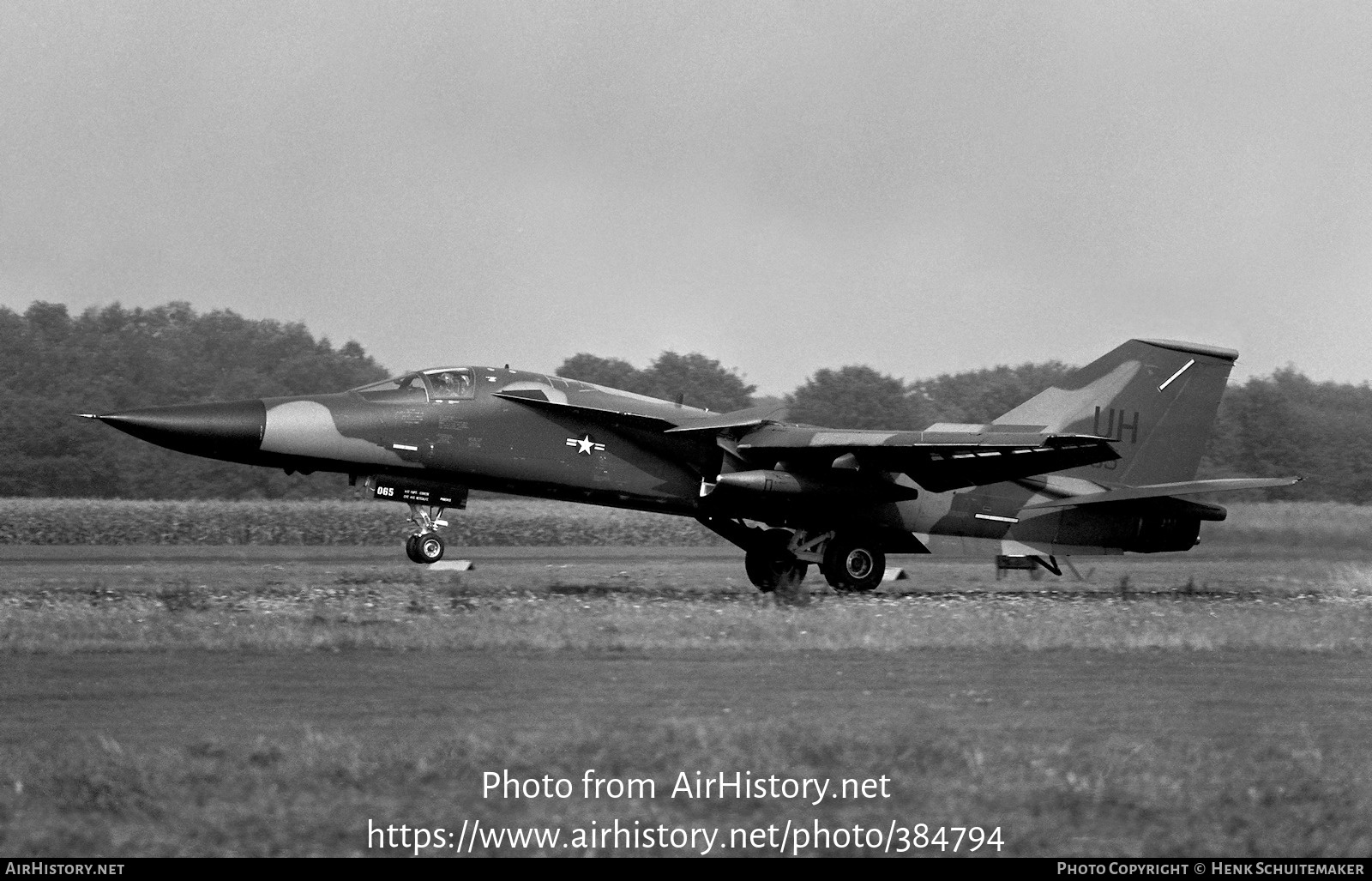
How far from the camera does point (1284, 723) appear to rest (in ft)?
27.6

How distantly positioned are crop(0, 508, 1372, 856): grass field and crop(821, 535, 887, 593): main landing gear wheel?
3.00ft

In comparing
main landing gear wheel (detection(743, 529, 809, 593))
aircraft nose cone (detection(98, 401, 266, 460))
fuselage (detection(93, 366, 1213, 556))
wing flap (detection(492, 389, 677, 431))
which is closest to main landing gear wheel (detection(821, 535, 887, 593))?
fuselage (detection(93, 366, 1213, 556))

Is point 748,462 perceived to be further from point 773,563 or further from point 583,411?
point 583,411

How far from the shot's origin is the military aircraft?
16.0m

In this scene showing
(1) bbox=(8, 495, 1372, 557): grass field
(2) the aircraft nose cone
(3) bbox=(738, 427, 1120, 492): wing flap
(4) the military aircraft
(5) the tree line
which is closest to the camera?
(2) the aircraft nose cone

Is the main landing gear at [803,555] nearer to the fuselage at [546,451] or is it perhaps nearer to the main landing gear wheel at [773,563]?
the main landing gear wheel at [773,563]

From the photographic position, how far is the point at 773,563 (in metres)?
17.6

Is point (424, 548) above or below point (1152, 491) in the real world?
below

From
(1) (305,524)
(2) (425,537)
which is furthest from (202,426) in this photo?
(1) (305,524)

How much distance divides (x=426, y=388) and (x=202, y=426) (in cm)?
257

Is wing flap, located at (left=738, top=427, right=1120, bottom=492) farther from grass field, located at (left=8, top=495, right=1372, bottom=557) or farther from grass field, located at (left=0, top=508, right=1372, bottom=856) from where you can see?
grass field, located at (left=8, top=495, right=1372, bottom=557)

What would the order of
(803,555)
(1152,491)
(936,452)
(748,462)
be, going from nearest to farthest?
1. (936,452)
2. (748,462)
3. (803,555)
4. (1152,491)

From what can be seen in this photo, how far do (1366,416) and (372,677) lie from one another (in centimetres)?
3014
